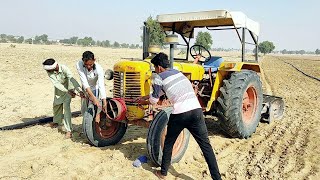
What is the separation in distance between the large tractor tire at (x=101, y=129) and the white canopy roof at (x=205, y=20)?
7.40ft

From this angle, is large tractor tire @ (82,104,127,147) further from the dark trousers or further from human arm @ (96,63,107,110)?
the dark trousers

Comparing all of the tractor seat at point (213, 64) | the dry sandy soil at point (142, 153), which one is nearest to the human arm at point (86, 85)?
the dry sandy soil at point (142, 153)

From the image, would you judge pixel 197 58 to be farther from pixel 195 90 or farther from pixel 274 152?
pixel 274 152

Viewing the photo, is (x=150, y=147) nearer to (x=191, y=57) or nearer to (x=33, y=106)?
(x=191, y=57)

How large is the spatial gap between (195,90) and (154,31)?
1.49 metres

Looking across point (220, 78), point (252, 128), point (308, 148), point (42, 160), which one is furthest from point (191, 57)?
point (42, 160)

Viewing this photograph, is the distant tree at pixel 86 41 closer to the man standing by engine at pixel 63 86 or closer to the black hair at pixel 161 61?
the man standing by engine at pixel 63 86

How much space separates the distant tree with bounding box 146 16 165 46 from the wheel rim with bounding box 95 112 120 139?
5.72 feet

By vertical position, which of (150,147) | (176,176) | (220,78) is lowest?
(176,176)

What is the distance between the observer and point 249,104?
22.3 feet

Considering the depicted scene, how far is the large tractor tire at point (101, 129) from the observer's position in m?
5.38

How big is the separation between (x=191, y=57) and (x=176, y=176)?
3306mm

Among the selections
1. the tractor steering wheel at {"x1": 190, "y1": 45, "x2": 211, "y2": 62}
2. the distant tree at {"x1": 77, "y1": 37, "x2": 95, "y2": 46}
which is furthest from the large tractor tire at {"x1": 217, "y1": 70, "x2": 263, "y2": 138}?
the distant tree at {"x1": 77, "y1": 37, "x2": 95, "y2": 46}

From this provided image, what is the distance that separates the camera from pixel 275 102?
776 cm
